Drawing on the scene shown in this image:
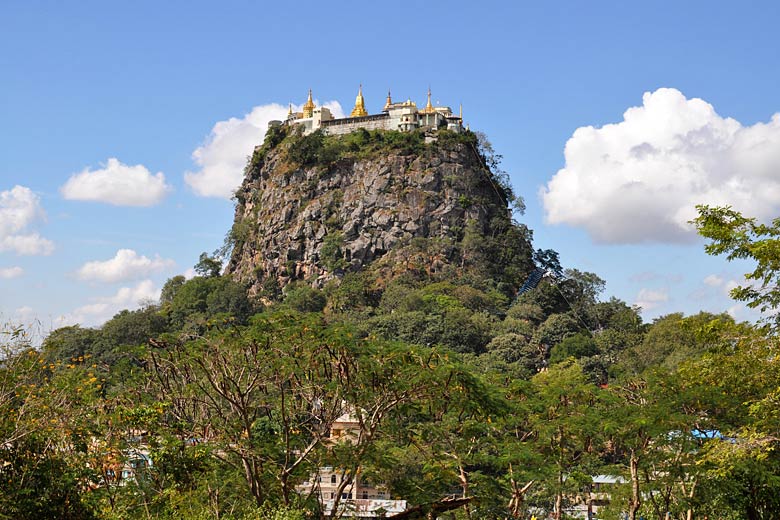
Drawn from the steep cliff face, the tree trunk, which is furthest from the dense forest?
the steep cliff face

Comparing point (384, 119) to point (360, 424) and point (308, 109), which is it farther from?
point (360, 424)

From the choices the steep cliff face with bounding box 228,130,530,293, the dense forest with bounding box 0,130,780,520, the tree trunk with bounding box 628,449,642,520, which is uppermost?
the steep cliff face with bounding box 228,130,530,293

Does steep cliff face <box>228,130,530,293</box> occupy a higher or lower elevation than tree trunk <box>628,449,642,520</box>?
higher

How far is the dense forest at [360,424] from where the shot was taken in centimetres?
1412

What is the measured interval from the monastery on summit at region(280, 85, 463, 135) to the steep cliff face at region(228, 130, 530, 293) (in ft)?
6.44

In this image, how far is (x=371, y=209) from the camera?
8888 centimetres

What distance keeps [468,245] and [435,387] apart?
65.5 m

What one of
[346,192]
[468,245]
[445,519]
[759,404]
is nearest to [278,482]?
[445,519]

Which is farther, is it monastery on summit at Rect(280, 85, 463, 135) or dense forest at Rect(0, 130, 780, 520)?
monastery on summit at Rect(280, 85, 463, 135)

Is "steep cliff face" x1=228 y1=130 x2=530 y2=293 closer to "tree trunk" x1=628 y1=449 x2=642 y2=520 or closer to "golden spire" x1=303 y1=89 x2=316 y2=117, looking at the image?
"golden spire" x1=303 y1=89 x2=316 y2=117

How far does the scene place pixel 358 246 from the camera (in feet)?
285

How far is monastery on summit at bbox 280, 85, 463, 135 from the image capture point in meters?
92.8

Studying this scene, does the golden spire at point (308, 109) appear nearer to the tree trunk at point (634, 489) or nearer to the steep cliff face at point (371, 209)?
the steep cliff face at point (371, 209)

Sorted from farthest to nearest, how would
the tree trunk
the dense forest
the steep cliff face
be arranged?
the steep cliff face, the tree trunk, the dense forest
